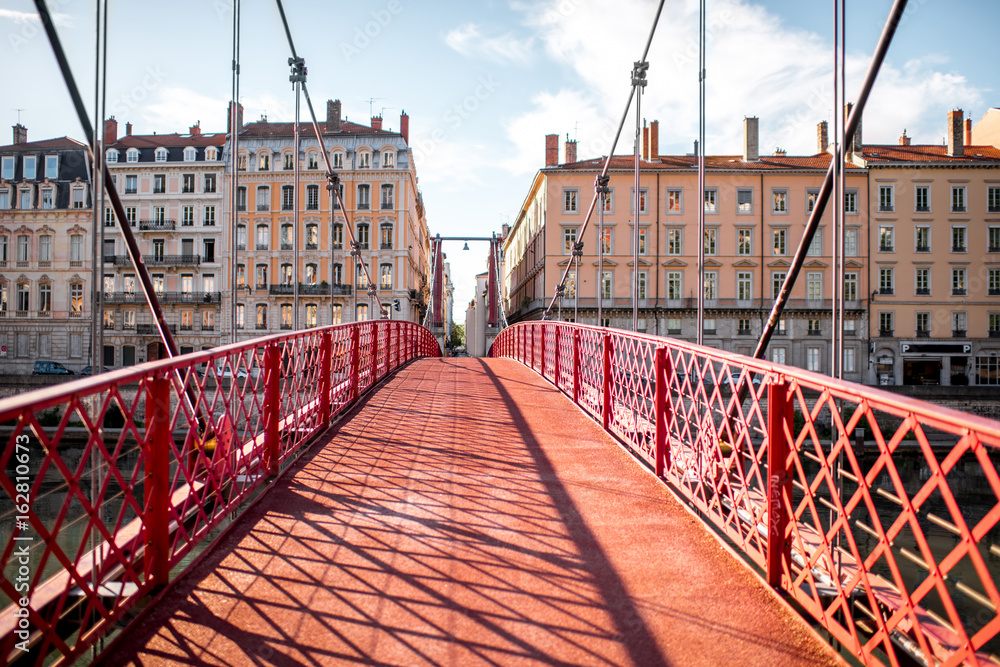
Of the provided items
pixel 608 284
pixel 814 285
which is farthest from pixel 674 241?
pixel 814 285

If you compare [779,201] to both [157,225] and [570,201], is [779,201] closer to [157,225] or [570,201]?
[570,201]

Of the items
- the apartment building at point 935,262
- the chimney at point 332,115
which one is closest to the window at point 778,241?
the apartment building at point 935,262

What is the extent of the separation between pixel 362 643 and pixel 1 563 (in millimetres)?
1191

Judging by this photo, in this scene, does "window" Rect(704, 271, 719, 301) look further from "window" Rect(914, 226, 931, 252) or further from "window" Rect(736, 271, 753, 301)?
"window" Rect(914, 226, 931, 252)

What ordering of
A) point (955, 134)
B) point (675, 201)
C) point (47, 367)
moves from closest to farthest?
point (47, 367), point (955, 134), point (675, 201)

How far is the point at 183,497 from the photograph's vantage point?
10.6 feet

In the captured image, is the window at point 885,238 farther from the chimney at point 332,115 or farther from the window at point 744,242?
the chimney at point 332,115

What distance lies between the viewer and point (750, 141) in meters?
34.0

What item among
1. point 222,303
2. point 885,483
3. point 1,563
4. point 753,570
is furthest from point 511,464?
point 222,303

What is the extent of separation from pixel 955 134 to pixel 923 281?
797cm

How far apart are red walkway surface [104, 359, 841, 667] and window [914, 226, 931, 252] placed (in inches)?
1432

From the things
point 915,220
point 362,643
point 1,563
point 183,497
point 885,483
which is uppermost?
point 915,220

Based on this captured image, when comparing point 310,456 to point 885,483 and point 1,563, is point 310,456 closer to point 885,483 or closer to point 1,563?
point 1,563

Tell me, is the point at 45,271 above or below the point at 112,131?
below
